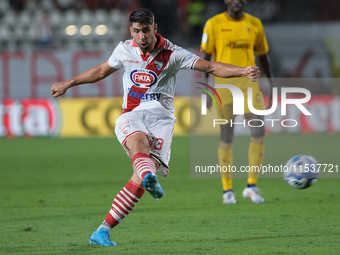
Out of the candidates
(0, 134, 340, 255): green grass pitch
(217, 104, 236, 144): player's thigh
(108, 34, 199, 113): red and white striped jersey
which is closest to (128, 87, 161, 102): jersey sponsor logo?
(108, 34, 199, 113): red and white striped jersey

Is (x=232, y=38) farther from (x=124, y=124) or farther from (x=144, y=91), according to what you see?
(x=124, y=124)

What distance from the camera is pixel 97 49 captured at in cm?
1830

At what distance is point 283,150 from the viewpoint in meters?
12.2

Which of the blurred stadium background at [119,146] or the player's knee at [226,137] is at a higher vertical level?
the player's knee at [226,137]

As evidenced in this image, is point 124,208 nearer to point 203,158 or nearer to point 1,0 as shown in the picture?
point 203,158

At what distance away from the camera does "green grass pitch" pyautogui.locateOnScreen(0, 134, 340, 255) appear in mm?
4141

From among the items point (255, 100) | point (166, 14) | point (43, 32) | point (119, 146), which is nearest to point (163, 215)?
point (255, 100)

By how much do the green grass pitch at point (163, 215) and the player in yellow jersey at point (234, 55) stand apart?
0.32m

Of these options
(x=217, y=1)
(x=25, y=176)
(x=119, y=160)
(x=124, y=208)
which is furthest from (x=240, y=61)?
(x=217, y=1)

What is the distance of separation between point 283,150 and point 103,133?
5710 mm

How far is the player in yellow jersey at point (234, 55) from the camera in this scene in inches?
248

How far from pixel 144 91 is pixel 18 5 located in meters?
16.5

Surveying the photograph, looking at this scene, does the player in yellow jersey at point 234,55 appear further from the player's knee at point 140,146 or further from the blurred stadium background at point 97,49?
the blurred stadium background at point 97,49

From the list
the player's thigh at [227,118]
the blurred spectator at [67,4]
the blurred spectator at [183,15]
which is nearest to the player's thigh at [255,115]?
the player's thigh at [227,118]
